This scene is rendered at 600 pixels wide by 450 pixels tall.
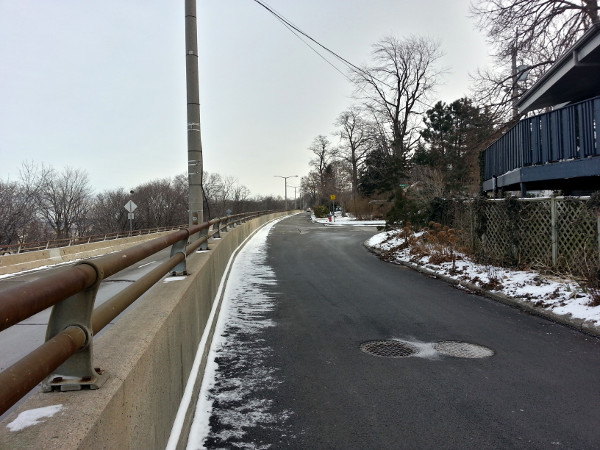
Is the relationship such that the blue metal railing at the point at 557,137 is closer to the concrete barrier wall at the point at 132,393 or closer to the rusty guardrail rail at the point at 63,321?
the concrete barrier wall at the point at 132,393

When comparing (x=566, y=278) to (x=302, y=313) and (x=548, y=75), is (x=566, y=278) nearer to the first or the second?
(x=302, y=313)

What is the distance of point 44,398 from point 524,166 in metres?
12.0

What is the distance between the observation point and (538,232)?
993cm

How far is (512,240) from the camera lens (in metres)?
10.5

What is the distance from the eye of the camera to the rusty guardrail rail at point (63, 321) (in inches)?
55.6

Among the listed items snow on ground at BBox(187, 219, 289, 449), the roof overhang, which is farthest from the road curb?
the roof overhang

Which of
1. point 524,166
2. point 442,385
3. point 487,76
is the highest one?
point 487,76

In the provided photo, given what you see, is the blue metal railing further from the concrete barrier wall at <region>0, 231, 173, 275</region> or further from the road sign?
the road sign

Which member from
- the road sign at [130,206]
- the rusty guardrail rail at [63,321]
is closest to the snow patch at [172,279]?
the rusty guardrail rail at [63,321]

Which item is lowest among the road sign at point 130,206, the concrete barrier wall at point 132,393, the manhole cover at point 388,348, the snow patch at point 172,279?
the manhole cover at point 388,348

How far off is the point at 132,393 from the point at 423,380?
10.6 ft

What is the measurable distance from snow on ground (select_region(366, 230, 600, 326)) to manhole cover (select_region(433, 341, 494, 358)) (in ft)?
6.55

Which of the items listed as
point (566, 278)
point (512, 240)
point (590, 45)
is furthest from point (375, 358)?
point (590, 45)

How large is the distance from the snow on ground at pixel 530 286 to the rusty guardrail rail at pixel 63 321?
656cm
